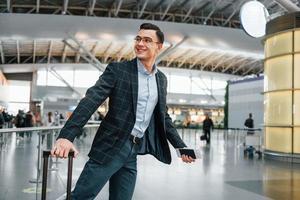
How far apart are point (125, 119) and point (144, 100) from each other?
0.17 m

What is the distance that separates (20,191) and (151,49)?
3906mm

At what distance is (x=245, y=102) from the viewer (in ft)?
91.5

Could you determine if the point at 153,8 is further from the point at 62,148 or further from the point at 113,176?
the point at 62,148

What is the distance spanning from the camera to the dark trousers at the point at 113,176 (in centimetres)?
217

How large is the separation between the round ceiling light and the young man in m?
11.7

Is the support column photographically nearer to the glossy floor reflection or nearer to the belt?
the glossy floor reflection

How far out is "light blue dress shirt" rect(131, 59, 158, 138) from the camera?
7.43ft

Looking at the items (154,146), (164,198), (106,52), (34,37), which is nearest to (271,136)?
(164,198)

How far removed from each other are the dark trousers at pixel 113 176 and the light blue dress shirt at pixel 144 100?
11cm

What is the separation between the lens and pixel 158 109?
94.0 inches

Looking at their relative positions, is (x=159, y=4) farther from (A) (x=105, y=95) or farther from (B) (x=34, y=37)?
(A) (x=105, y=95)

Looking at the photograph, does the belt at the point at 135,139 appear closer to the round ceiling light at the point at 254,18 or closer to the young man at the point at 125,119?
the young man at the point at 125,119

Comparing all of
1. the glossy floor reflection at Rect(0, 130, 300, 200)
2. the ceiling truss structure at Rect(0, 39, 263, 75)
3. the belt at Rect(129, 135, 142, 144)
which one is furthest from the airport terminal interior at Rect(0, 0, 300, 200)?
the belt at Rect(129, 135, 142, 144)

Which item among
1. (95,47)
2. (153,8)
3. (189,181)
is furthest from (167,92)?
(95,47)
